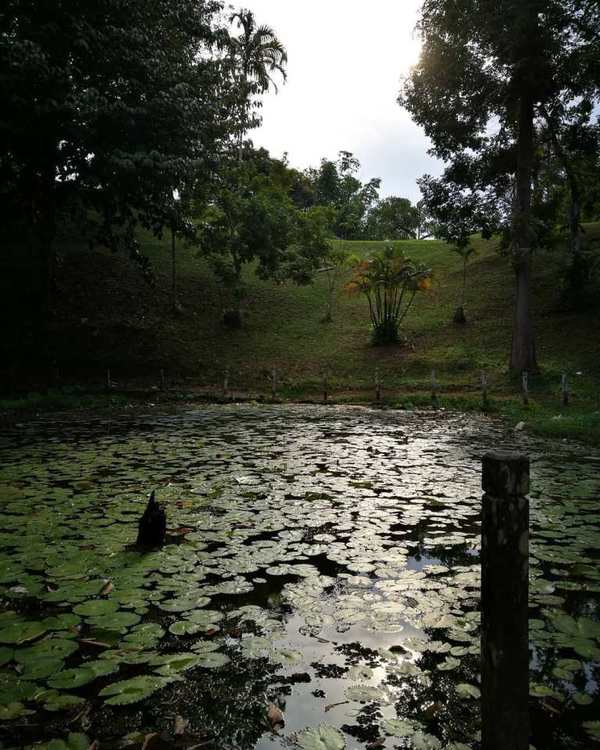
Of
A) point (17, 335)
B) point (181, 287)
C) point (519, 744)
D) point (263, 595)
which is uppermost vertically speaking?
point (181, 287)

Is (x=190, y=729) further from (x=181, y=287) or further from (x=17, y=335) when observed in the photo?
(x=181, y=287)

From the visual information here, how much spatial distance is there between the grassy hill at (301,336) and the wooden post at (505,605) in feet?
48.0

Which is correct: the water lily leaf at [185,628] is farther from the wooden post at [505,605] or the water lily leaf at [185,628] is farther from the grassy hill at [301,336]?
the grassy hill at [301,336]

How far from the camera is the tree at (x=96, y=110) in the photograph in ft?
44.3

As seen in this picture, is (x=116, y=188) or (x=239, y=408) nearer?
(x=116, y=188)

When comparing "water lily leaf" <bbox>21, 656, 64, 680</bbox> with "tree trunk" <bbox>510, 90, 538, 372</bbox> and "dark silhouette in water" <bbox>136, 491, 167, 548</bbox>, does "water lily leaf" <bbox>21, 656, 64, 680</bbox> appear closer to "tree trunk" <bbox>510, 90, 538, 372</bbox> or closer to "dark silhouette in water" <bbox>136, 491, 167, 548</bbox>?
"dark silhouette in water" <bbox>136, 491, 167, 548</bbox>

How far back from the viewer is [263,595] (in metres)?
4.24

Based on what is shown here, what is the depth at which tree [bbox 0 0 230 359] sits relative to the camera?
531 inches

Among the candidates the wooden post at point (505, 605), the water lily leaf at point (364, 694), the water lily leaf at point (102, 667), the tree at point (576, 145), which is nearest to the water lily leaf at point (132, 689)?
the water lily leaf at point (102, 667)

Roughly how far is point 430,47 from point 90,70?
1219 centimetres

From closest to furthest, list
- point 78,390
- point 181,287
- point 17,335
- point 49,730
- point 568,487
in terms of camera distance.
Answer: point 49,730, point 568,487, point 78,390, point 17,335, point 181,287

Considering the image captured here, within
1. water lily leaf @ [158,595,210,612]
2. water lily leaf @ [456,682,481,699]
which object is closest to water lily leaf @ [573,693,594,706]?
water lily leaf @ [456,682,481,699]

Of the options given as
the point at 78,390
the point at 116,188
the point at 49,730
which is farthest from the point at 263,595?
the point at 78,390

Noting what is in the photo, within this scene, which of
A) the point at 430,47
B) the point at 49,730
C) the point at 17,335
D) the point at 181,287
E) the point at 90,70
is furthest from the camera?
the point at 181,287
